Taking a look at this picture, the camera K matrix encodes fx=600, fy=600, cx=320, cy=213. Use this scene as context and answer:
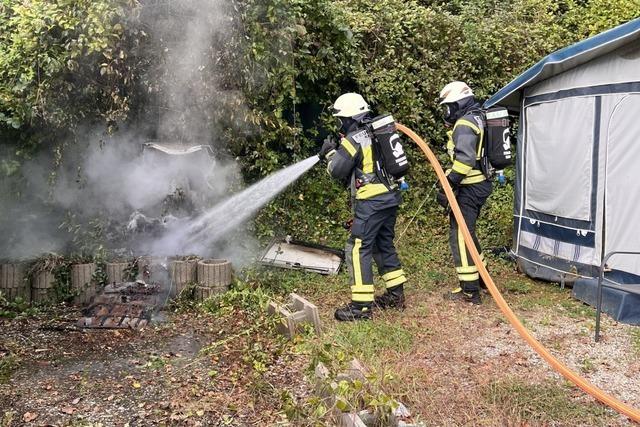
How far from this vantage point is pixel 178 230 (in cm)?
754

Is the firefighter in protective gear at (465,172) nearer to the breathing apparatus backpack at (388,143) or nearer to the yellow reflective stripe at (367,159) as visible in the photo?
the breathing apparatus backpack at (388,143)

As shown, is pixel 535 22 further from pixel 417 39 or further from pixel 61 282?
pixel 61 282

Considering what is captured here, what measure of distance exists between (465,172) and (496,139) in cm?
52

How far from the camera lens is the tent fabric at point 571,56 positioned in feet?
18.2

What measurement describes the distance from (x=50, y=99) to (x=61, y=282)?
2.21 meters

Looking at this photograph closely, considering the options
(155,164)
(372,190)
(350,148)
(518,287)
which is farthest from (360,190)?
(155,164)

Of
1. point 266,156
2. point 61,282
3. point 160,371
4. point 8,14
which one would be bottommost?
point 160,371

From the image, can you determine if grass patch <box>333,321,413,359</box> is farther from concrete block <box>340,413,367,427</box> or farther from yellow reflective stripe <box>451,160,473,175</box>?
yellow reflective stripe <box>451,160,473,175</box>

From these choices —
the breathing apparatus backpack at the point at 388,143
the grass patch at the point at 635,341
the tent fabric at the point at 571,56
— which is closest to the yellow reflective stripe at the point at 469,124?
the breathing apparatus backpack at the point at 388,143

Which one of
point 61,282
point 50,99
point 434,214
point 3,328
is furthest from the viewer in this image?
point 434,214

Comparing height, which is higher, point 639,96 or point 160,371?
point 639,96

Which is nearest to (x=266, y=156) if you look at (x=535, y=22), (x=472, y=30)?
(x=472, y=30)

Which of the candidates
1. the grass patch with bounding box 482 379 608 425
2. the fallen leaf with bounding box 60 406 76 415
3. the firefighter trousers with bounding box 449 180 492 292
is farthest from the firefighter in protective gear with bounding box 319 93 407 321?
the fallen leaf with bounding box 60 406 76 415

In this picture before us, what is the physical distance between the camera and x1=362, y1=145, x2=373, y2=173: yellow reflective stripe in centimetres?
566
